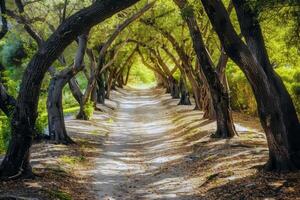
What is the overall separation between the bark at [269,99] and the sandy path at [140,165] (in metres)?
2.43

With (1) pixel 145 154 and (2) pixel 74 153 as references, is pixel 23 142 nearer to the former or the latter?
(2) pixel 74 153

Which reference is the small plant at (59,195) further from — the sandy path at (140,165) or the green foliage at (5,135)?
the green foliage at (5,135)

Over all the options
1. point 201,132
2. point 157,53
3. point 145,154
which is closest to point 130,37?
point 157,53

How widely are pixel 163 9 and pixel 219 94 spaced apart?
10.4m

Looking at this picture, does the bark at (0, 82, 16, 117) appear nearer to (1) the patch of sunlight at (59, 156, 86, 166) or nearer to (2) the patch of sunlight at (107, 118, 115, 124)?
(1) the patch of sunlight at (59, 156, 86, 166)

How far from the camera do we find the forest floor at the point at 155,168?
36.7 ft

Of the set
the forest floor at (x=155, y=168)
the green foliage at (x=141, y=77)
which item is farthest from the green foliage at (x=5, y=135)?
the green foliage at (x=141, y=77)

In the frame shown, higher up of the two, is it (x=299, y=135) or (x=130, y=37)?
(x=130, y=37)

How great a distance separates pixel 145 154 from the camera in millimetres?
19250

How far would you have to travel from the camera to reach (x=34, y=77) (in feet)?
38.0

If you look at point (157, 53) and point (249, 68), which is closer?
point (249, 68)

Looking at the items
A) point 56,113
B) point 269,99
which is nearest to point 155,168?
point 56,113

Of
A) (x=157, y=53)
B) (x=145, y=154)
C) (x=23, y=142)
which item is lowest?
(x=145, y=154)

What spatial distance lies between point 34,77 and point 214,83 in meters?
8.69
